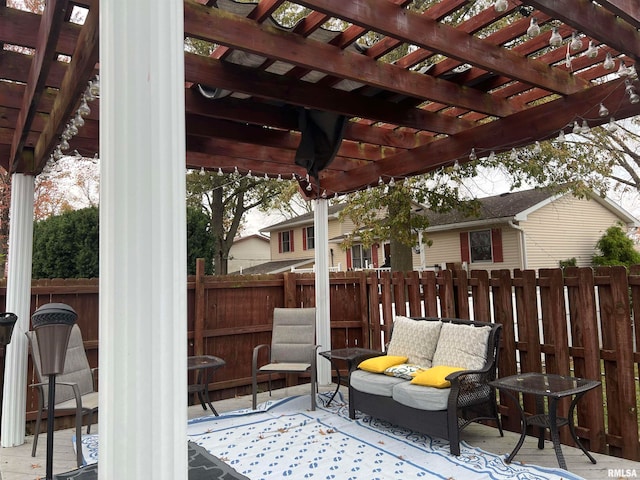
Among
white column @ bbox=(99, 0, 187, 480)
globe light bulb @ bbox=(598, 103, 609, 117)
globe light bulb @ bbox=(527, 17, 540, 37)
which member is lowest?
white column @ bbox=(99, 0, 187, 480)

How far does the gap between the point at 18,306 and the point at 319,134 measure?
319cm

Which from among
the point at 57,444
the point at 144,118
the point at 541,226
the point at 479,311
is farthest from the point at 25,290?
the point at 541,226

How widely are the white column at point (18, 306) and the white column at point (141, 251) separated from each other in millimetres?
3710

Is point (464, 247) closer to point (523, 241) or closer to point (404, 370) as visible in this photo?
point (523, 241)

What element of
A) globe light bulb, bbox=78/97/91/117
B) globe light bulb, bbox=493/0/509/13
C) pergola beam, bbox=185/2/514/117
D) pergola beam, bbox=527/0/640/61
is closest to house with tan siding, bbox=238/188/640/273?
pergola beam, bbox=185/2/514/117

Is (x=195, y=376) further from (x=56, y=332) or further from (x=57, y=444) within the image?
(x=56, y=332)

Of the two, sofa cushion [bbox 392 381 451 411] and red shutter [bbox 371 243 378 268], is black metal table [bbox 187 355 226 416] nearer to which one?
sofa cushion [bbox 392 381 451 411]

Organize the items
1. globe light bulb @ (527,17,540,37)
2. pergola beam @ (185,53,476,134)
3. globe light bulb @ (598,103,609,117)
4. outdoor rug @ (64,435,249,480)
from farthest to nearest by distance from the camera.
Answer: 1. globe light bulb @ (598,103,609,117)
2. pergola beam @ (185,53,476,134)
3. globe light bulb @ (527,17,540,37)
4. outdoor rug @ (64,435,249,480)

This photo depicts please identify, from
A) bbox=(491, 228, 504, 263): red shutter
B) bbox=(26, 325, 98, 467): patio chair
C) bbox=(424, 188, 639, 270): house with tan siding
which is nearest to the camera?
bbox=(26, 325, 98, 467): patio chair

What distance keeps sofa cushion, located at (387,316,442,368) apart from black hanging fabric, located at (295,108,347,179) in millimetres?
1886

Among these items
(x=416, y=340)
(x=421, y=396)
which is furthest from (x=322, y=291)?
(x=421, y=396)

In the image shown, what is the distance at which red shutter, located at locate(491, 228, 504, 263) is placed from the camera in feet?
42.7

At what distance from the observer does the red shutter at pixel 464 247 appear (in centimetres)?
1380

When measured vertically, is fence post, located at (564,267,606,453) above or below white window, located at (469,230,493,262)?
below
